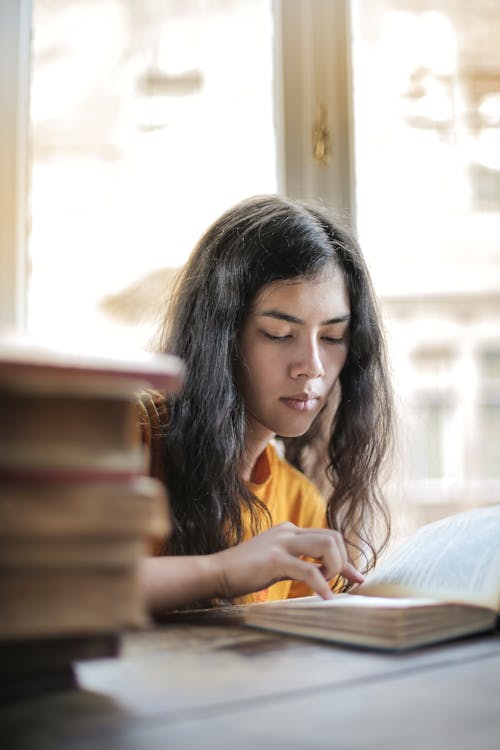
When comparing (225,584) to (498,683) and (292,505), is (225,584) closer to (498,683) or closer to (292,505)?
(498,683)

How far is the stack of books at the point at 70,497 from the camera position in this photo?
384mm

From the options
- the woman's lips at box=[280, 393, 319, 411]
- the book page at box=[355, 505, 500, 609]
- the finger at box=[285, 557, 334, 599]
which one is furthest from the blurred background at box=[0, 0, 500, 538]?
the finger at box=[285, 557, 334, 599]

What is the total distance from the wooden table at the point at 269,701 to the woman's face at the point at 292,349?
0.51 m

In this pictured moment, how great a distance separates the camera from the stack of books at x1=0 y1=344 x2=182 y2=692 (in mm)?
384

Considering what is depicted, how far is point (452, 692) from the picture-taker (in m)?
0.52

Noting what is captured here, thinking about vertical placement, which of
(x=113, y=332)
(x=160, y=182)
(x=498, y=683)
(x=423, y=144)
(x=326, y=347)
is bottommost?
(x=498, y=683)

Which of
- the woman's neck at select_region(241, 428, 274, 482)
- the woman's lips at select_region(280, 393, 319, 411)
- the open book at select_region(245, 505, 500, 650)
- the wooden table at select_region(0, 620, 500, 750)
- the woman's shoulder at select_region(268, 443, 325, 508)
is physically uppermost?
the woman's lips at select_region(280, 393, 319, 411)

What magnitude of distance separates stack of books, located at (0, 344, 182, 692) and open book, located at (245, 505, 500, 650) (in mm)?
284

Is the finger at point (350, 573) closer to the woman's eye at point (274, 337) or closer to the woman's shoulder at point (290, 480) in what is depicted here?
the woman's eye at point (274, 337)

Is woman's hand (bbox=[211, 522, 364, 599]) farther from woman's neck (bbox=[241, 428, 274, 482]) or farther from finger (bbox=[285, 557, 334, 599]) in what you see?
woman's neck (bbox=[241, 428, 274, 482])

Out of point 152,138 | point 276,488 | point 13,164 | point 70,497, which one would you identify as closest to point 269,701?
point 70,497

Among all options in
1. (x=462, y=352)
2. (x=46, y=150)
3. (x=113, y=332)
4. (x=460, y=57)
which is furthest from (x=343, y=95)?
(x=462, y=352)

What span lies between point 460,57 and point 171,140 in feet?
13.2

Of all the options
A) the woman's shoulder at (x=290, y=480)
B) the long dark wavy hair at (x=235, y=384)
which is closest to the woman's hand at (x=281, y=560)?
the long dark wavy hair at (x=235, y=384)
